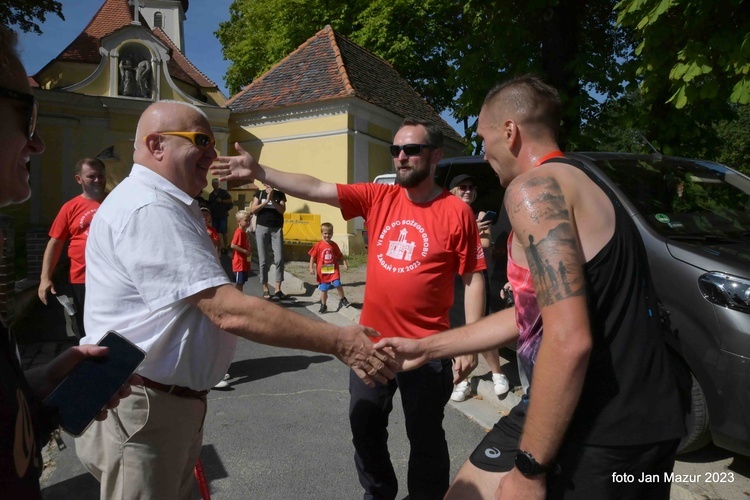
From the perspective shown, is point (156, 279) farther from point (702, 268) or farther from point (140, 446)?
point (702, 268)

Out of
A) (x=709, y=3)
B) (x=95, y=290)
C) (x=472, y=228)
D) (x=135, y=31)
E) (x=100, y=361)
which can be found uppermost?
(x=135, y=31)

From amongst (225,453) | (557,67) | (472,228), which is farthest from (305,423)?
(557,67)

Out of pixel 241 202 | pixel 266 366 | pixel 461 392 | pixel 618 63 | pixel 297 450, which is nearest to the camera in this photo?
pixel 297 450

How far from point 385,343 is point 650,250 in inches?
89.8

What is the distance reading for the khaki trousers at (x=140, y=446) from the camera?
2.12 m

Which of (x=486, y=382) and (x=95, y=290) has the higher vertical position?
Answer: (x=95, y=290)

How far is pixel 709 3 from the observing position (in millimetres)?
5902

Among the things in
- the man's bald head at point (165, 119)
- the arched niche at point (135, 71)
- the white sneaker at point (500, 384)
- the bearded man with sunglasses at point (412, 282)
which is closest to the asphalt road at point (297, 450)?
Answer: the white sneaker at point (500, 384)

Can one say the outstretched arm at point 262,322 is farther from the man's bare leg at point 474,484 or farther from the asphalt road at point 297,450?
the asphalt road at point 297,450

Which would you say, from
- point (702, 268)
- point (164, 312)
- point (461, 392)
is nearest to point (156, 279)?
point (164, 312)

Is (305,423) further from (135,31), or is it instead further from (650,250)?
(135,31)

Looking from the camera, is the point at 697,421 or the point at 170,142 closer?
the point at 170,142

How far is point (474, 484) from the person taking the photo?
210 centimetres

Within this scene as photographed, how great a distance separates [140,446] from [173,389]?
9.2 inches
